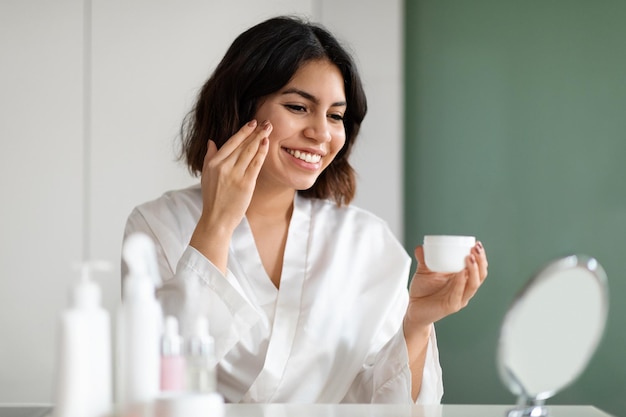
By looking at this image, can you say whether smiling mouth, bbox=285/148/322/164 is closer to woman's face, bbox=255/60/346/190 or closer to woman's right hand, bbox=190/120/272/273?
woman's face, bbox=255/60/346/190

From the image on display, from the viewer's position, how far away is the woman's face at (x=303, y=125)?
6.16ft

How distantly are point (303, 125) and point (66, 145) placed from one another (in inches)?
53.1

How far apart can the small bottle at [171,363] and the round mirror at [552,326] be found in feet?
1.34

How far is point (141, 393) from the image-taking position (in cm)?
104

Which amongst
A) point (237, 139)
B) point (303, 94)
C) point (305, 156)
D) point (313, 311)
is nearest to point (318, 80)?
point (303, 94)

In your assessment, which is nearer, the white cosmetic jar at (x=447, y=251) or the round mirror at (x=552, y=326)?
the round mirror at (x=552, y=326)

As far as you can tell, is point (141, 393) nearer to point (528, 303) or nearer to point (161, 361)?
point (161, 361)

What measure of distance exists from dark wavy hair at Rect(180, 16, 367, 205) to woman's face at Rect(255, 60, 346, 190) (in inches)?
1.1

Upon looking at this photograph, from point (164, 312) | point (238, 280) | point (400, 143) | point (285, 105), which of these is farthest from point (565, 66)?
point (164, 312)

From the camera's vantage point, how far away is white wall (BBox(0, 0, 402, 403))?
2957 mm

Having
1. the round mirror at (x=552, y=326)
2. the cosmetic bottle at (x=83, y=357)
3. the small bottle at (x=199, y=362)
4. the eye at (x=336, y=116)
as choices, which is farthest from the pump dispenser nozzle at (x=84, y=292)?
the eye at (x=336, y=116)

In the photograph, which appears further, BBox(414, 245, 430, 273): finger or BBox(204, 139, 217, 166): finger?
BBox(204, 139, 217, 166): finger

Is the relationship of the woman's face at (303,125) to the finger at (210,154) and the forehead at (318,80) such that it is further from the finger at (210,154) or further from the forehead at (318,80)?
the finger at (210,154)

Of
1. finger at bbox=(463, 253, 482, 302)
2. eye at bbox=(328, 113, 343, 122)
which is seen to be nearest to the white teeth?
eye at bbox=(328, 113, 343, 122)
